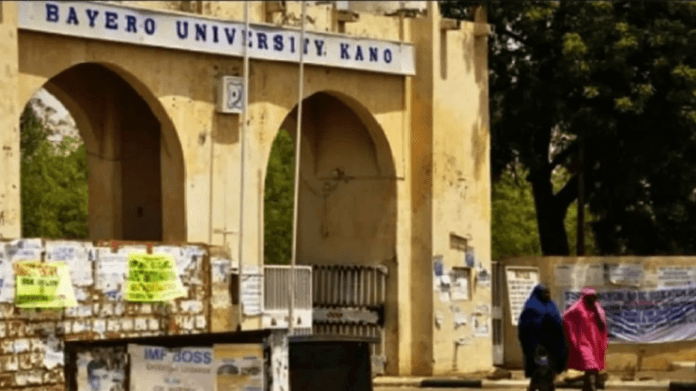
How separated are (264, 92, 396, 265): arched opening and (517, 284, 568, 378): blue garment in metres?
7.67

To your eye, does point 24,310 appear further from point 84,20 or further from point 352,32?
point 352,32

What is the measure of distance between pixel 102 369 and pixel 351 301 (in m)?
16.5

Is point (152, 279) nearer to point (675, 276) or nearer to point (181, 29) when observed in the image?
point (181, 29)

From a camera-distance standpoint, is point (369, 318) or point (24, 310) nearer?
point (24, 310)

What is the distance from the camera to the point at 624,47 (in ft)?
123

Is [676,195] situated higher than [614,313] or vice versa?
[676,195]

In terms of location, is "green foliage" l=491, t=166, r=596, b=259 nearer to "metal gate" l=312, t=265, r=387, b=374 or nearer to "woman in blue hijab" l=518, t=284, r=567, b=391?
"metal gate" l=312, t=265, r=387, b=374

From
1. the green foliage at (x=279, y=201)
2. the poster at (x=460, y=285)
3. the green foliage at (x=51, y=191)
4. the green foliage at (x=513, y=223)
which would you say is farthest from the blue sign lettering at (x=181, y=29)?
the green foliage at (x=513, y=223)

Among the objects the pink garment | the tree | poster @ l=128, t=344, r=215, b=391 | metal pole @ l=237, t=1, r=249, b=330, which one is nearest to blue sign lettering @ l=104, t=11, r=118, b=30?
metal pole @ l=237, t=1, r=249, b=330

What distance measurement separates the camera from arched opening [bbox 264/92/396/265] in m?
31.8

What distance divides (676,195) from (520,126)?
363 cm

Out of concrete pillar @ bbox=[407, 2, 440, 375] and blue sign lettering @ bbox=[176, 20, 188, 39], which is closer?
blue sign lettering @ bbox=[176, 20, 188, 39]

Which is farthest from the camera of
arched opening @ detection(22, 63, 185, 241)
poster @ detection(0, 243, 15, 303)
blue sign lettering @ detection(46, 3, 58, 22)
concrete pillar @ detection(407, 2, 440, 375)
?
concrete pillar @ detection(407, 2, 440, 375)

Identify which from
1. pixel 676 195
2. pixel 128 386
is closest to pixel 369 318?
pixel 676 195
